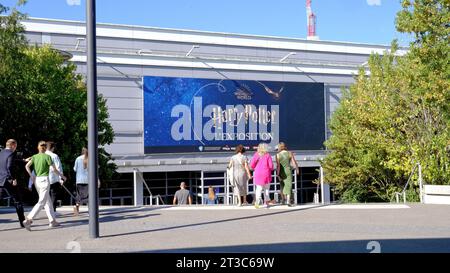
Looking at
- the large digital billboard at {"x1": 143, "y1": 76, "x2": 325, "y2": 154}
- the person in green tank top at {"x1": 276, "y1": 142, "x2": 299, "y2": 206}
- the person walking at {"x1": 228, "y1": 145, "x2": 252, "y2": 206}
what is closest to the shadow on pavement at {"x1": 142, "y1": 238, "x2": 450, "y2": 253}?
the person in green tank top at {"x1": 276, "y1": 142, "x2": 299, "y2": 206}

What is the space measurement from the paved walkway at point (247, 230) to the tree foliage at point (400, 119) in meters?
4.68

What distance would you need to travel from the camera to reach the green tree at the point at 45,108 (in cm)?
2609

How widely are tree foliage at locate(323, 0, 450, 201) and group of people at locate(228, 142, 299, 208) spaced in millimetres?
5164

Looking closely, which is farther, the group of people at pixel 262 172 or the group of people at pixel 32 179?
the group of people at pixel 262 172

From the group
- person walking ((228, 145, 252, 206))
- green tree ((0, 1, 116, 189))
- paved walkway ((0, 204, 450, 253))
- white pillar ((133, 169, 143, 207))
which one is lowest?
white pillar ((133, 169, 143, 207))

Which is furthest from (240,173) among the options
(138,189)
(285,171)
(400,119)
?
(138,189)

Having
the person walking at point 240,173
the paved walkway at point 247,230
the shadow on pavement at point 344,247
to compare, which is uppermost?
the person walking at point 240,173

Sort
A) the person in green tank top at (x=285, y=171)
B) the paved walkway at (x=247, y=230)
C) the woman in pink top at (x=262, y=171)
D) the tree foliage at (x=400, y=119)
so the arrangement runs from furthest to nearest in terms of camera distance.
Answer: the tree foliage at (x=400, y=119) < the person in green tank top at (x=285, y=171) < the woman in pink top at (x=262, y=171) < the paved walkway at (x=247, y=230)

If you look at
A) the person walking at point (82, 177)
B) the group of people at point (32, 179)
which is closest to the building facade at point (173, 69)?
the person walking at point (82, 177)

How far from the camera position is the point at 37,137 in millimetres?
28109

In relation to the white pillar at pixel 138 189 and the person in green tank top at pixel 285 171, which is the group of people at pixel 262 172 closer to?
the person in green tank top at pixel 285 171

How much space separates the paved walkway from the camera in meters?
7.92

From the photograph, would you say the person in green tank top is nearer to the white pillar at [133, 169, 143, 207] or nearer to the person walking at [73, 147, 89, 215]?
the person walking at [73, 147, 89, 215]
